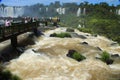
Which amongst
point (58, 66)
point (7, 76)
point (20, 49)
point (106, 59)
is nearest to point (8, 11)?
point (20, 49)

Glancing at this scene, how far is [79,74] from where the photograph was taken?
23.5 m

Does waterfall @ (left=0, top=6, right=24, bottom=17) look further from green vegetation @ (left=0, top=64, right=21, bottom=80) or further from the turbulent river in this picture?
green vegetation @ (left=0, top=64, right=21, bottom=80)

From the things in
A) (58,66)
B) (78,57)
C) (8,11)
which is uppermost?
(8,11)

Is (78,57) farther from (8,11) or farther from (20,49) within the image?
(8,11)

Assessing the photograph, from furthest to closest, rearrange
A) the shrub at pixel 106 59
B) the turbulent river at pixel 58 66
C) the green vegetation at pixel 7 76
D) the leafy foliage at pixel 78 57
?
1. the shrub at pixel 106 59
2. the leafy foliage at pixel 78 57
3. the turbulent river at pixel 58 66
4. the green vegetation at pixel 7 76

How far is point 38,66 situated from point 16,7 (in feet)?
398

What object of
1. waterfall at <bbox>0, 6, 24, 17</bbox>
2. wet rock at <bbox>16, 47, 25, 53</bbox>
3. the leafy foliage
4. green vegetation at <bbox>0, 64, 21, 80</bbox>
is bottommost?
green vegetation at <bbox>0, 64, 21, 80</bbox>

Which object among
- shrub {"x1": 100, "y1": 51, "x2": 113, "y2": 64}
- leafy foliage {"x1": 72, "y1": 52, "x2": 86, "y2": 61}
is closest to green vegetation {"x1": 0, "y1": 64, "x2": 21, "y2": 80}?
leafy foliage {"x1": 72, "y1": 52, "x2": 86, "y2": 61}

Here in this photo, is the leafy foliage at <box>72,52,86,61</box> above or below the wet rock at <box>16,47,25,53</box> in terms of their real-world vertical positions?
below

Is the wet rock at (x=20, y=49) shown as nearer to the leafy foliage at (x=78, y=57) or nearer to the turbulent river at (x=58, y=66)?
the turbulent river at (x=58, y=66)

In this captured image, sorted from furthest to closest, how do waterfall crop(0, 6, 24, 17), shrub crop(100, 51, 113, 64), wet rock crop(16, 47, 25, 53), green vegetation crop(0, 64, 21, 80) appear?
waterfall crop(0, 6, 24, 17) → wet rock crop(16, 47, 25, 53) → shrub crop(100, 51, 113, 64) → green vegetation crop(0, 64, 21, 80)

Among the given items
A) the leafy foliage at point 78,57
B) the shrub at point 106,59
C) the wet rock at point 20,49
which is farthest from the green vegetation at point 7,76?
the shrub at point 106,59

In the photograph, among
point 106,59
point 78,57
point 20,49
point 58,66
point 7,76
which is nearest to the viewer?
point 7,76

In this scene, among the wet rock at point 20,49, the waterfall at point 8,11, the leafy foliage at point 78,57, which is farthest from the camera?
the waterfall at point 8,11
